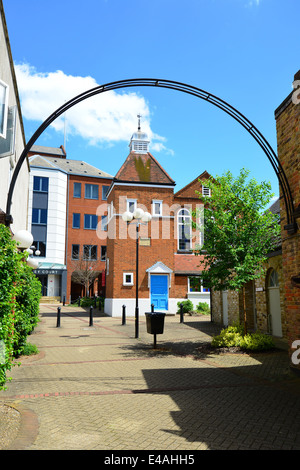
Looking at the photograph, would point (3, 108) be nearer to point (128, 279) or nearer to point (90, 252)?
point (128, 279)

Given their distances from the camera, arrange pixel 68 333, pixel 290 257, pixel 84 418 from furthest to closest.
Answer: pixel 68 333
pixel 290 257
pixel 84 418

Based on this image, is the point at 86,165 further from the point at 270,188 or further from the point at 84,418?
the point at 84,418

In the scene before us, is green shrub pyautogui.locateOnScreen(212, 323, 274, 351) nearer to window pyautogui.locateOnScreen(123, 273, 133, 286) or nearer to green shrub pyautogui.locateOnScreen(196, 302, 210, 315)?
window pyautogui.locateOnScreen(123, 273, 133, 286)

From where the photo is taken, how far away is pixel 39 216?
1609 inches

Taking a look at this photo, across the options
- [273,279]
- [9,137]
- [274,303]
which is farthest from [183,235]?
[9,137]

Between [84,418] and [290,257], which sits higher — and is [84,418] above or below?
below

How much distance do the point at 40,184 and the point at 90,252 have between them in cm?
984

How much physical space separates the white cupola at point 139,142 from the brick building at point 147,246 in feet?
0.26

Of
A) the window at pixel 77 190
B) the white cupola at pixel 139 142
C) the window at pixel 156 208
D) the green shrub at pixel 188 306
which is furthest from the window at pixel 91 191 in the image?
the green shrub at pixel 188 306

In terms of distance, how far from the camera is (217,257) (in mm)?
11000

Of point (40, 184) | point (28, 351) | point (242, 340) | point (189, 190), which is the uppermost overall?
point (40, 184)

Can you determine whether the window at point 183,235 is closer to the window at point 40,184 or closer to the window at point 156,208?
the window at point 156,208
